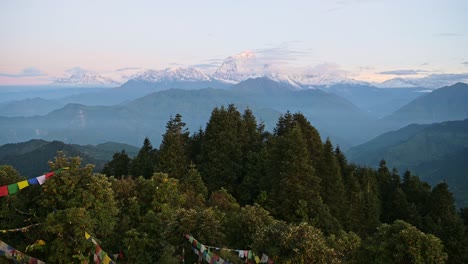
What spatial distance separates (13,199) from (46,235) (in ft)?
17.3

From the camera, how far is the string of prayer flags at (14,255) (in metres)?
22.5

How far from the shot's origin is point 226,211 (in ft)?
114

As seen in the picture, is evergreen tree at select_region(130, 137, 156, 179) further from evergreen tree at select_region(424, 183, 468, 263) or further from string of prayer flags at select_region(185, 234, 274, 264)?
evergreen tree at select_region(424, 183, 468, 263)

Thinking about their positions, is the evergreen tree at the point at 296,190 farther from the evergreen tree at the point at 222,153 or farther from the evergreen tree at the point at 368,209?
the evergreen tree at the point at 368,209

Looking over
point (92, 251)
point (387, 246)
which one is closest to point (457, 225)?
point (387, 246)

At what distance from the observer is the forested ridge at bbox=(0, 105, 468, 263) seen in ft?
63.7

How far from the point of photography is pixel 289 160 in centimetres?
4212

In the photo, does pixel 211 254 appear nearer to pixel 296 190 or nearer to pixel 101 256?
pixel 101 256

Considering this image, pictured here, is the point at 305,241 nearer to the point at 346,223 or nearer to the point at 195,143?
the point at 346,223

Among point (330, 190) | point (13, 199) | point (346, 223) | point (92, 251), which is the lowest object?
point (346, 223)

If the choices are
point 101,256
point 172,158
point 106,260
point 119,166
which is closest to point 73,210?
point 101,256

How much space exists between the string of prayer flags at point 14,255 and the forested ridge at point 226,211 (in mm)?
1026

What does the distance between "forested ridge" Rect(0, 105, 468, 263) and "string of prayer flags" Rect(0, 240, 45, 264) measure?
3.37ft

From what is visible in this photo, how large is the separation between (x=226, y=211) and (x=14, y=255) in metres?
17.6
